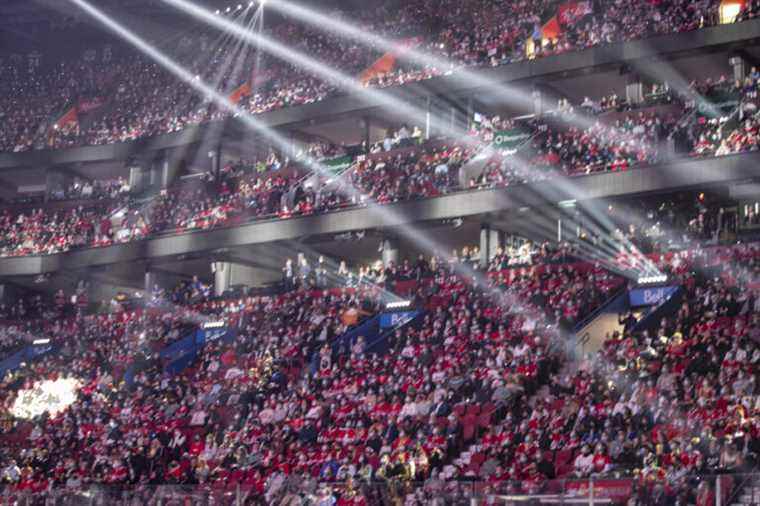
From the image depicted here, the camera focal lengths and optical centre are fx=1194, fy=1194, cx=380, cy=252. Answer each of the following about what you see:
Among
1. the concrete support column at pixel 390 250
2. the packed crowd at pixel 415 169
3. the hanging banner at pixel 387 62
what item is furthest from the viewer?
the hanging banner at pixel 387 62

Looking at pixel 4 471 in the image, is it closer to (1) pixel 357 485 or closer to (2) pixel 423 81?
(1) pixel 357 485

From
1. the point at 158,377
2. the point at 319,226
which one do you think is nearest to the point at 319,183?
the point at 319,226

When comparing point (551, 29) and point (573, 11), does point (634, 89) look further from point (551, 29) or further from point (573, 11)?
point (551, 29)

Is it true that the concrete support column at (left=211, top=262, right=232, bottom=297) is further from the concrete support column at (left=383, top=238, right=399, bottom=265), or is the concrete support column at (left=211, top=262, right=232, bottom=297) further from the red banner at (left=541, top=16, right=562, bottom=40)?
the red banner at (left=541, top=16, right=562, bottom=40)

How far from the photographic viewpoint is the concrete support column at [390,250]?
144 ft

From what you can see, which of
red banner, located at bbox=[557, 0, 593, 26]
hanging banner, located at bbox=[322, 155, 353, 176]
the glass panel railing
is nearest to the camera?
the glass panel railing

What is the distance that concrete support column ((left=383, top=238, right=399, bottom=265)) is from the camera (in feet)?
144

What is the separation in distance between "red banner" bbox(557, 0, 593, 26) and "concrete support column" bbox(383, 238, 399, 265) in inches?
413

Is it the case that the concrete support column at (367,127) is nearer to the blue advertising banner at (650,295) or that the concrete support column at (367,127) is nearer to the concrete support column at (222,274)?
the concrete support column at (222,274)

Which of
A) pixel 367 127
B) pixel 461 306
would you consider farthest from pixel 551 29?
pixel 461 306

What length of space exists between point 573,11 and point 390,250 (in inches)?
452

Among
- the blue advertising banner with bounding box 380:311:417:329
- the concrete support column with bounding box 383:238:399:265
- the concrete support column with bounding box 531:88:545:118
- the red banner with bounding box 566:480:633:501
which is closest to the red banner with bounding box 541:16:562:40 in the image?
the concrete support column with bounding box 531:88:545:118

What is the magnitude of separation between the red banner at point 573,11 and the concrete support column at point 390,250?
34.4ft

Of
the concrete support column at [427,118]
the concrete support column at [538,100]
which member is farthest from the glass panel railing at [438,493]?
the concrete support column at [427,118]
